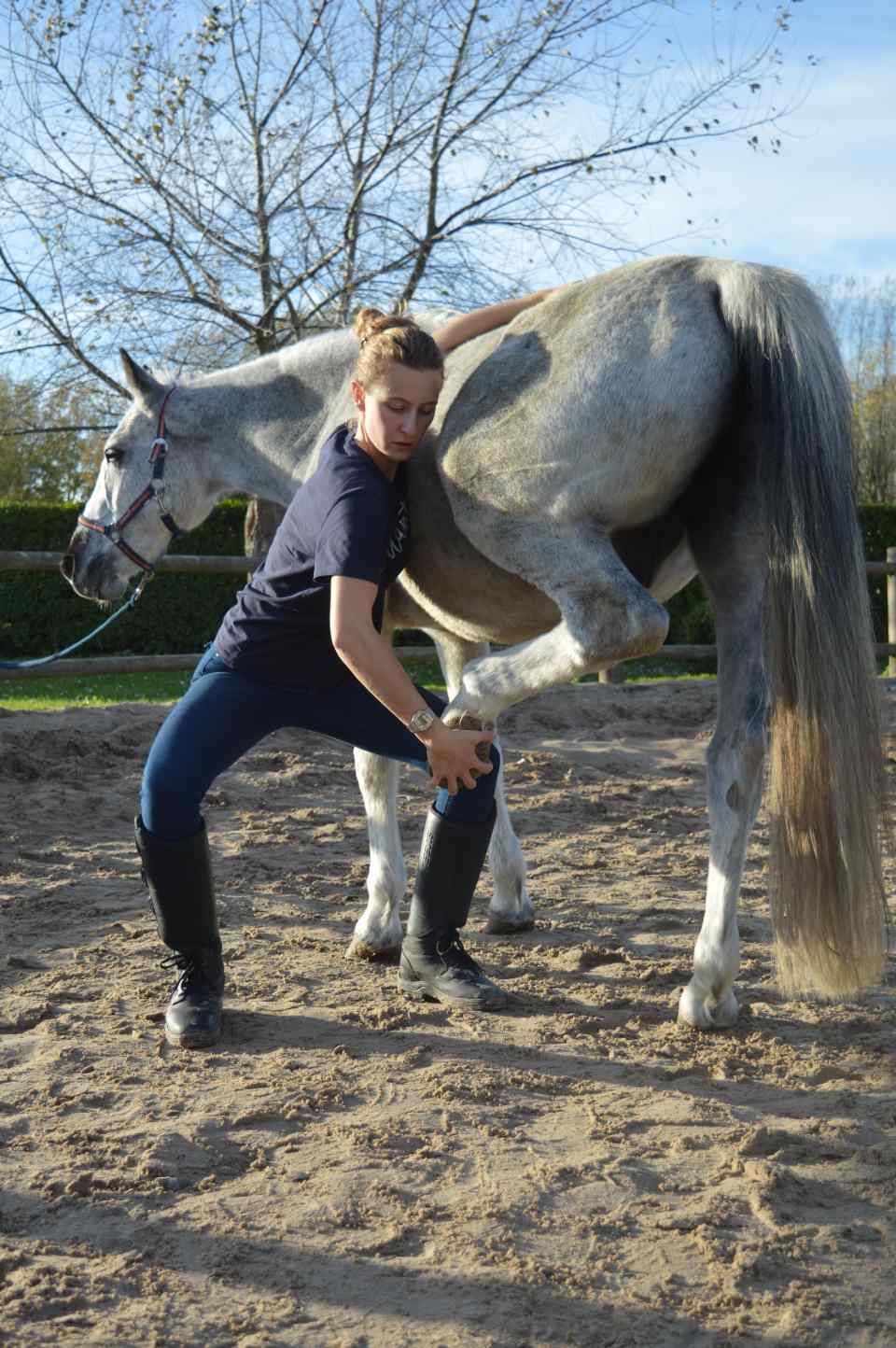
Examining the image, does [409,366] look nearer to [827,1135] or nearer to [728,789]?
[728,789]

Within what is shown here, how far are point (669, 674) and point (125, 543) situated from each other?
1099 cm

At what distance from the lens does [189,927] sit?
3209mm

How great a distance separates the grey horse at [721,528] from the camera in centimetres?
272

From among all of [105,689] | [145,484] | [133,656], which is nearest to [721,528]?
[145,484]

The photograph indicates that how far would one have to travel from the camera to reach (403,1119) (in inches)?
101

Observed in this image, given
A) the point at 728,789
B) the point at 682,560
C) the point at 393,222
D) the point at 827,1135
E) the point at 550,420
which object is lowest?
the point at 827,1135

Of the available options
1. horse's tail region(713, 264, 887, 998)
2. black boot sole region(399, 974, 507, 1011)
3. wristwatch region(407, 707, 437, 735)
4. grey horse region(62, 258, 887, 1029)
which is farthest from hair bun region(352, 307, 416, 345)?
black boot sole region(399, 974, 507, 1011)

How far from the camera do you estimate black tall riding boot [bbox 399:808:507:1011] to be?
3.22 metres

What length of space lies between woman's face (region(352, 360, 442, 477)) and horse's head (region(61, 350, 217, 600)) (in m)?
1.66

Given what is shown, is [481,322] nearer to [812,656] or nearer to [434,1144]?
[812,656]

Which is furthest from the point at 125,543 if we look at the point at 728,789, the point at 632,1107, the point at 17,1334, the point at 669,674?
the point at 669,674

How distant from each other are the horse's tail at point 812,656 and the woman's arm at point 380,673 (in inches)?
28.1

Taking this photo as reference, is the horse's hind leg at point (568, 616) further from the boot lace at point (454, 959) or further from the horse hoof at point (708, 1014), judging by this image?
the horse hoof at point (708, 1014)

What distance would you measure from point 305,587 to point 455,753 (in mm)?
645
